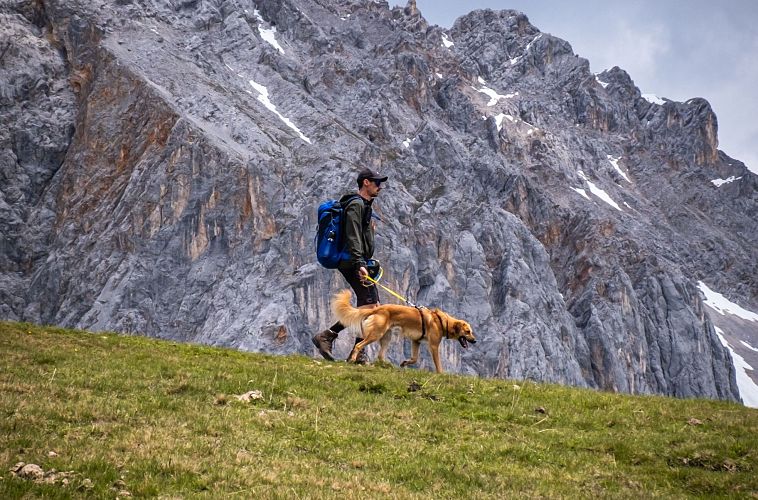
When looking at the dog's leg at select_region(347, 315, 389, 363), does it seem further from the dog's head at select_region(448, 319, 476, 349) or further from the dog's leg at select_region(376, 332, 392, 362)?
the dog's head at select_region(448, 319, 476, 349)

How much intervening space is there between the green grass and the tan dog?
4.10ft

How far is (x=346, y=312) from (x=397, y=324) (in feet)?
4.62

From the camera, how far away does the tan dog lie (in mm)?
15766

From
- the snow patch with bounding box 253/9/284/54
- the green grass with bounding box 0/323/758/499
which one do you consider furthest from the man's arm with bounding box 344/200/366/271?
the snow patch with bounding box 253/9/284/54

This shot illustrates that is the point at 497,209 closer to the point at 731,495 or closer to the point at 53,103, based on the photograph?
the point at 53,103

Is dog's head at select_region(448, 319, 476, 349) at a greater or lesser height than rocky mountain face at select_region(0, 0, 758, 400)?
lesser

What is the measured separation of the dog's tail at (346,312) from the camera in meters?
15.8

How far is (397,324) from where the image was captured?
1636 cm

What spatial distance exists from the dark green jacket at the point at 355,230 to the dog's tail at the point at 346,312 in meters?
0.86

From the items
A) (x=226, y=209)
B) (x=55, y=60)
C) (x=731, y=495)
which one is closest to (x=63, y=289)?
(x=226, y=209)

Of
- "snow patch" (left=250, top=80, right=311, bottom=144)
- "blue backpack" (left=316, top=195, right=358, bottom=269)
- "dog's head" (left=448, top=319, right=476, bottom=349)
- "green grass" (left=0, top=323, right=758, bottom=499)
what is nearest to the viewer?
"green grass" (left=0, top=323, right=758, bottom=499)

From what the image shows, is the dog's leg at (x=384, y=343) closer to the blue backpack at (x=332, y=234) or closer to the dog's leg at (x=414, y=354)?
the dog's leg at (x=414, y=354)

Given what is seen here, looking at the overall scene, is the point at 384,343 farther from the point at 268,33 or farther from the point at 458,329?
the point at 268,33

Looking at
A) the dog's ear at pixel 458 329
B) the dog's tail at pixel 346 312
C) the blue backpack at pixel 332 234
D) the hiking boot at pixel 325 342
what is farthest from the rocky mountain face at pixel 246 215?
the blue backpack at pixel 332 234
